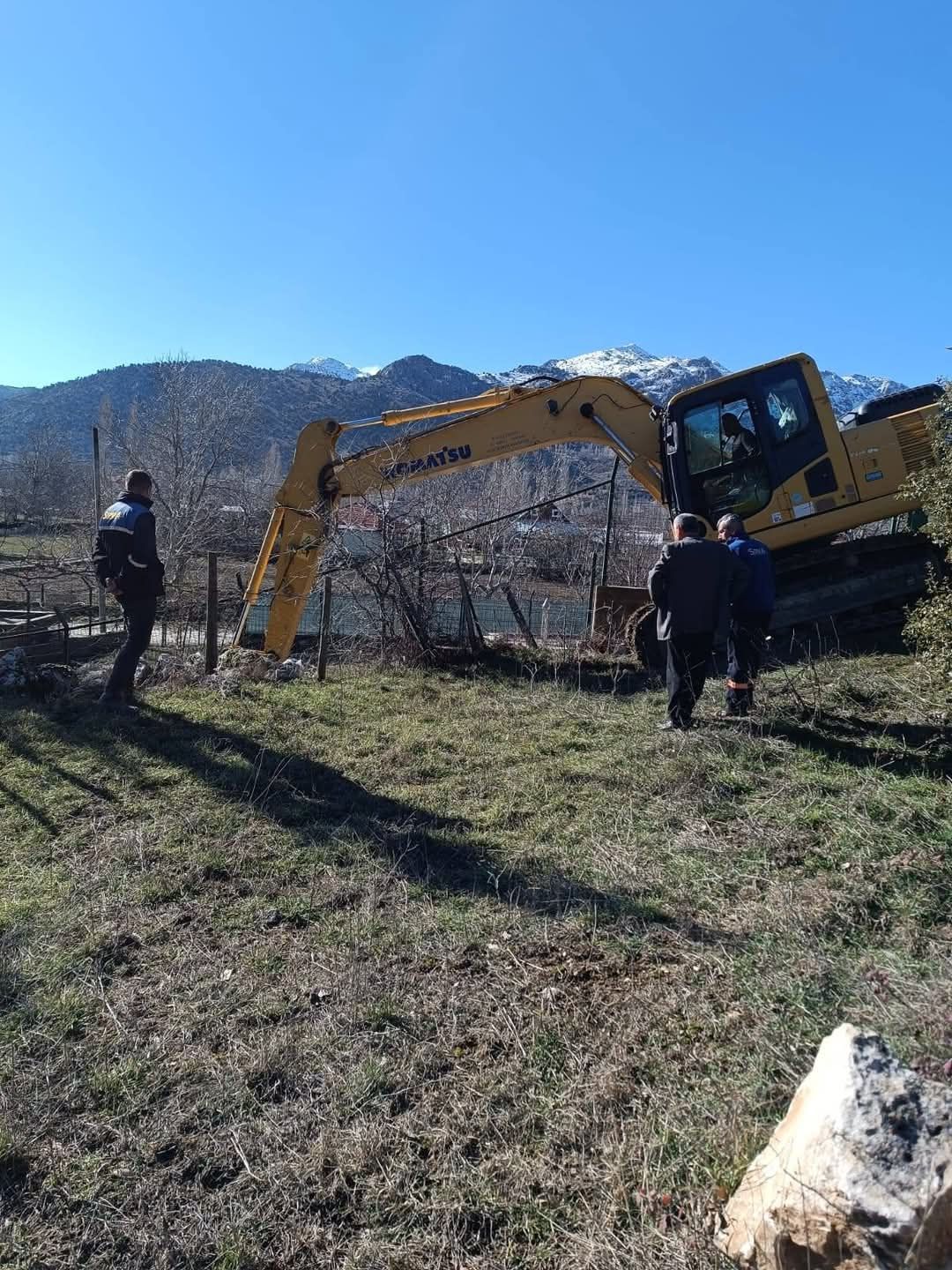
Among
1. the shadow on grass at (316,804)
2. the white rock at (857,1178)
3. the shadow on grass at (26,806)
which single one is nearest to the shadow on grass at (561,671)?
the shadow on grass at (316,804)

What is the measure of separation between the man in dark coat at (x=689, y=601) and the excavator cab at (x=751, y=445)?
2.57 m

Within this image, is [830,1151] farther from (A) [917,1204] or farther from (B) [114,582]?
(B) [114,582]

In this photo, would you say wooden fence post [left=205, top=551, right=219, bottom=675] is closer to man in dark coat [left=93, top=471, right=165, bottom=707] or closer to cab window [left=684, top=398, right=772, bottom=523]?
man in dark coat [left=93, top=471, right=165, bottom=707]

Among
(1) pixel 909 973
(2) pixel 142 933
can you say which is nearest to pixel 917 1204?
(1) pixel 909 973

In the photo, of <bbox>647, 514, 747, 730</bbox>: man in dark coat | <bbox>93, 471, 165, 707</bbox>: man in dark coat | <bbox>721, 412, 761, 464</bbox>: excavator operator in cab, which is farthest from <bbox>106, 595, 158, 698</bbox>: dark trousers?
<bbox>721, 412, 761, 464</bbox>: excavator operator in cab

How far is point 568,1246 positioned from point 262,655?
315 inches

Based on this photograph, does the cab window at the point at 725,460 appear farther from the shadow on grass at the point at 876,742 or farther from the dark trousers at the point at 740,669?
the shadow on grass at the point at 876,742

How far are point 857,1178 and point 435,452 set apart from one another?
8.76 meters

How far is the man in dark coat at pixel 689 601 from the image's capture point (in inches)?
237

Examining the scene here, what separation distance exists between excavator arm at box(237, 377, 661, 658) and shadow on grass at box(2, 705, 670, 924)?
2.68m

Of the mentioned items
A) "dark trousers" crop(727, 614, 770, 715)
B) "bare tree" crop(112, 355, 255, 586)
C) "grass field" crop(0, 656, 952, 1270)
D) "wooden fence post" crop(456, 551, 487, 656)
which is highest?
"bare tree" crop(112, 355, 255, 586)

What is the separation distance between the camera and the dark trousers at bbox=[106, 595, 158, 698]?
7051mm

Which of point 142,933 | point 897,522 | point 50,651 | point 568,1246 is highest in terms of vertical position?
point 50,651

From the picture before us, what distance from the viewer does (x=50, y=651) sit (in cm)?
959
